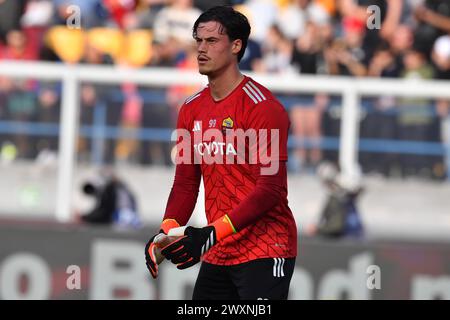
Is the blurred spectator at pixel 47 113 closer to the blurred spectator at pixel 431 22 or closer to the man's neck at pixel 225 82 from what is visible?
the blurred spectator at pixel 431 22

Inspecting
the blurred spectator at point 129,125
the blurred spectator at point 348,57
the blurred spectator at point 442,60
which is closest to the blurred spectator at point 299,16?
the blurred spectator at point 348,57

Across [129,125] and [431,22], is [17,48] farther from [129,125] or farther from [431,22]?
[431,22]

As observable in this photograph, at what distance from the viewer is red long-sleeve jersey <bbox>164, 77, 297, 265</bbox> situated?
18.1 ft

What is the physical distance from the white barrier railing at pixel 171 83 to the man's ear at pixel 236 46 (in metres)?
5.56

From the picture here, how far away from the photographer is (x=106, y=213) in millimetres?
11461

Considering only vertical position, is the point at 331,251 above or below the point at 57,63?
below

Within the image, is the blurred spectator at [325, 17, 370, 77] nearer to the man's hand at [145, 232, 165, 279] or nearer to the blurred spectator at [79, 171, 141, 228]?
the blurred spectator at [79, 171, 141, 228]

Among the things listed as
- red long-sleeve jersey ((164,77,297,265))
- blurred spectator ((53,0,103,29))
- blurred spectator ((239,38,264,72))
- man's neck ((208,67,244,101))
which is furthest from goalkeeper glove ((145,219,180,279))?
blurred spectator ((53,0,103,29))

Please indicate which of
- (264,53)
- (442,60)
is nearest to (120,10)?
(264,53)

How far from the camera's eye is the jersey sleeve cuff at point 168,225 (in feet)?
19.0

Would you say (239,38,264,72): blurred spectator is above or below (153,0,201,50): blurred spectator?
below
